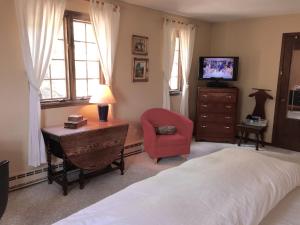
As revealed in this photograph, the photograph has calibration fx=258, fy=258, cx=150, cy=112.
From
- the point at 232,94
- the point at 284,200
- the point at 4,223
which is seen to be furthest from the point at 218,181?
the point at 232,94

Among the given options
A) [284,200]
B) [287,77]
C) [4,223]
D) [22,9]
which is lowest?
[4,223]

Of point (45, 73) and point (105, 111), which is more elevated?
point (45, 73)

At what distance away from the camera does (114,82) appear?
12.9ft

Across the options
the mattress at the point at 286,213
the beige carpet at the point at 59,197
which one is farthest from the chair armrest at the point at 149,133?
the mattress at the point at 286,213

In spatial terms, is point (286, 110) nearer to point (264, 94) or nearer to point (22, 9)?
point (264, 94)

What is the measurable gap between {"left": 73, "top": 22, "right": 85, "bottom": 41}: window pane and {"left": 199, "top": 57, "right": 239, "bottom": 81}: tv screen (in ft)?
8.46

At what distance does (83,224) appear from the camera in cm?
106

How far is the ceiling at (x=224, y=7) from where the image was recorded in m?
3.82

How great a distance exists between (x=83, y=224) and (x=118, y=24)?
323cm

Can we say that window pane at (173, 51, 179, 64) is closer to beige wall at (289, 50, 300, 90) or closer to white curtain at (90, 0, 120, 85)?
white curtain at (90, 0, 120, 85)

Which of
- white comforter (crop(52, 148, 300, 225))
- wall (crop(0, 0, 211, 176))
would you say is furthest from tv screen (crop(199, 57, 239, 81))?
white comforter (crop(52, 148, 300, 225))

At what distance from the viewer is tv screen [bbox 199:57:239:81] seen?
505 centimetres

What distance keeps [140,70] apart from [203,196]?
3284 mm

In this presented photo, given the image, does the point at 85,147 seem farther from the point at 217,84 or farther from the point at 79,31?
the point at 217,84
